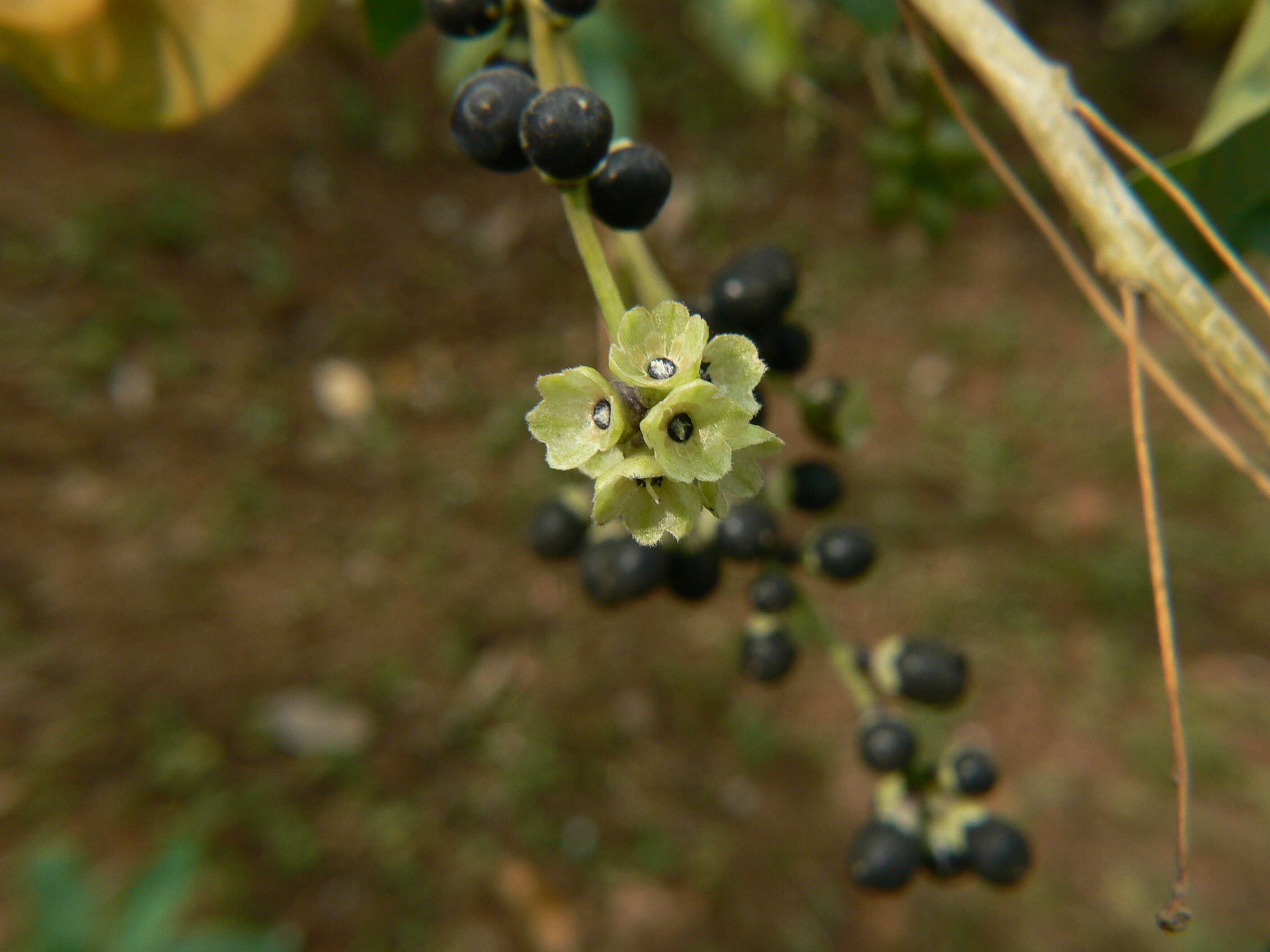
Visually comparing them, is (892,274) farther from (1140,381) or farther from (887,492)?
(1140,381)

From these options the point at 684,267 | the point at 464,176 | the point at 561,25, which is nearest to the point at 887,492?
the point at 684,267

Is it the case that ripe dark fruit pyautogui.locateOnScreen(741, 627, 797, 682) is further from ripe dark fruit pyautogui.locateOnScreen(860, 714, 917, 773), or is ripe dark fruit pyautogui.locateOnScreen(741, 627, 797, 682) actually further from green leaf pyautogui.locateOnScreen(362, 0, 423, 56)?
green leaf pyautogui.locateOnScreen(362, 0, 423, 56)

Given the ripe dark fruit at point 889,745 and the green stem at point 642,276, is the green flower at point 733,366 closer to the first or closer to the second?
the green stem at point 642,276

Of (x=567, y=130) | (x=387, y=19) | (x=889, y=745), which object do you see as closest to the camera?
(x=567, y=130)

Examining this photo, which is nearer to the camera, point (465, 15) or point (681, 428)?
point (681, 428)

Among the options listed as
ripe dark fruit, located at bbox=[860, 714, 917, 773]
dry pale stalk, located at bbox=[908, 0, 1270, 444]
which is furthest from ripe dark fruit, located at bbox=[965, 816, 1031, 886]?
dry pale stalk, located at bbox=[908, 0, 1270, 444]

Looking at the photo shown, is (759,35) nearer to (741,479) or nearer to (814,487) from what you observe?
(814,487)

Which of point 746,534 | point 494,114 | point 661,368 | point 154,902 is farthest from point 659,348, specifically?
point 154,902
